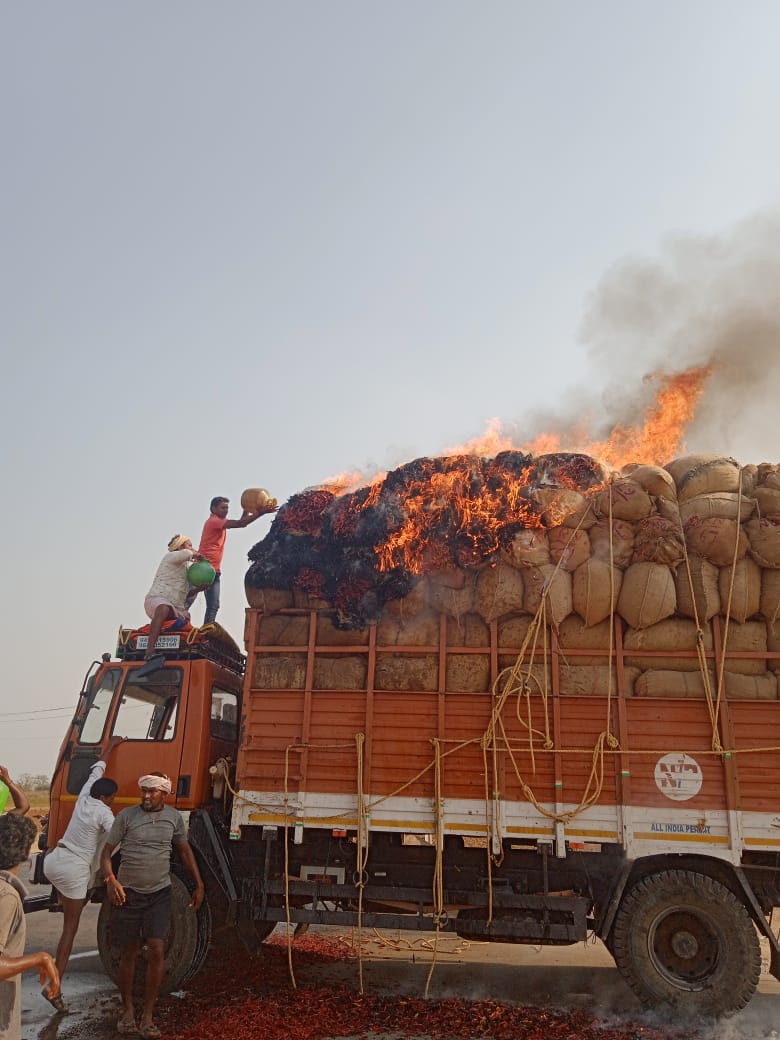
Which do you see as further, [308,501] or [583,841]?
[308,501]

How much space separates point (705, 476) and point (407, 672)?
340 centimetres

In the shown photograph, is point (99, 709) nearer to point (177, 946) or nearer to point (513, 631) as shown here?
point (177, 946)

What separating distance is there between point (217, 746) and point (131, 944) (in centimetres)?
206

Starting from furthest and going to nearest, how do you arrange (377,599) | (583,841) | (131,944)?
(377,599)
(583,841)
(131,944)

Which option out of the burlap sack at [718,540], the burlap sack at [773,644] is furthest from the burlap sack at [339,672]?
the burlap sack at [773,644]

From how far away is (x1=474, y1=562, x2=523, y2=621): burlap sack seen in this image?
703 cm

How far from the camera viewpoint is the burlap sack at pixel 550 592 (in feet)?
22.7

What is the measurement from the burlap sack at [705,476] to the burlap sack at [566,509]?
3.18ft

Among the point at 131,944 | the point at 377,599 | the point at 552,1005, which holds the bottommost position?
the point at 552,1005

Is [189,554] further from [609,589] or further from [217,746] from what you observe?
[609,589]

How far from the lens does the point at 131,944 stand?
6.09 m

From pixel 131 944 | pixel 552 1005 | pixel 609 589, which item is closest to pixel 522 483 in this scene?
pixel 609 589

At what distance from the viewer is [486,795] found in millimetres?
6734

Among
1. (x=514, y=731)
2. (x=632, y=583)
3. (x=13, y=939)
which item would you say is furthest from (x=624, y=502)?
(x=13, y=939)
